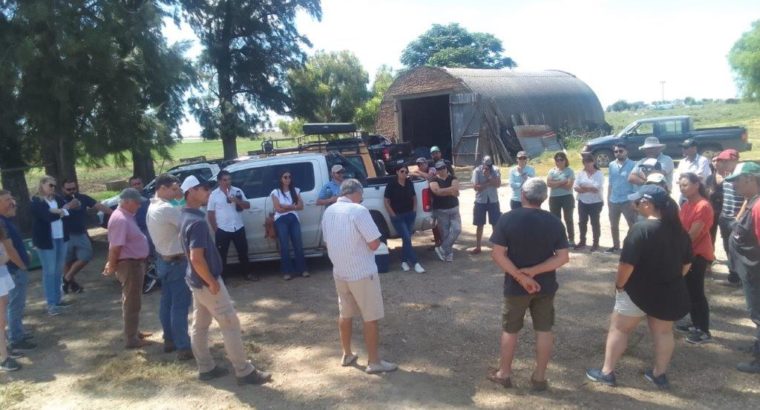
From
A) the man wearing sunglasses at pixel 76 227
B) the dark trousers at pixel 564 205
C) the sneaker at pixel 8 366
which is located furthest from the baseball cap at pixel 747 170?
the man wearing sunglasses at pixel 76 227

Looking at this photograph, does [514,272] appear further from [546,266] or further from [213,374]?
[213,374]

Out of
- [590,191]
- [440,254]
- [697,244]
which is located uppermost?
[590,191]

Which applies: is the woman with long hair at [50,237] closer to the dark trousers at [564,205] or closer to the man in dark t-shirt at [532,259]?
the man in dark t-shirt at [532,259]

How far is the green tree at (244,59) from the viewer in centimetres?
2111

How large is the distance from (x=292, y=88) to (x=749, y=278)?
1993 cm

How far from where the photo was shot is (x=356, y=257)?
461 centimetres

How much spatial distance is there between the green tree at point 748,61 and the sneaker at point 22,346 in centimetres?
3808

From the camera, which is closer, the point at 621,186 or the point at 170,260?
the point at 170,260

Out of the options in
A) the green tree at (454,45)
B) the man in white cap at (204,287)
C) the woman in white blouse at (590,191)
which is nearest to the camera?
the man in white cap at (204,287)

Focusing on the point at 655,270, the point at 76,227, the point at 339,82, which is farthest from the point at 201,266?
the point at 339,82

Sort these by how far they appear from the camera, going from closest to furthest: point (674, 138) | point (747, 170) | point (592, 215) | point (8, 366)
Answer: point (747, 170), point (8, 366), point (592, 215), point (674, 138)

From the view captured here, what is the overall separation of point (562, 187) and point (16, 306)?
6890mm

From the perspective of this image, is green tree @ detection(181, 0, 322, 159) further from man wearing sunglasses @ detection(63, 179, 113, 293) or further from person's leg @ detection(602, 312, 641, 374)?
person's leg @ detection(602, 312, 641, 374)

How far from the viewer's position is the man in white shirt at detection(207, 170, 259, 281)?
7660 millimetres
